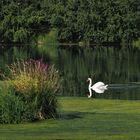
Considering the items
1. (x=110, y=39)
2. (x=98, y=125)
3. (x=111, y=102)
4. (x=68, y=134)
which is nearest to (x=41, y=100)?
(x=98, y=125)

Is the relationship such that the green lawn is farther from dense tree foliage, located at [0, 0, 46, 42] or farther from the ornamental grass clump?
dense tree foliage, located at [0, 0, 46, 42]

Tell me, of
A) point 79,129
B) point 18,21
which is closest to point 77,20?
point 18,21

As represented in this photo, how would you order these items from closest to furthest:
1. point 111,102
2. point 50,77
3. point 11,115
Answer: point 11,115
point 50,77
point 111,102

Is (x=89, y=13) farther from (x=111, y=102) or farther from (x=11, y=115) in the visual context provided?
(x=11, y=115)

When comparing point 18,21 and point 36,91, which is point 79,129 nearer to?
point 36,91

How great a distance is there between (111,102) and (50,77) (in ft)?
21.3

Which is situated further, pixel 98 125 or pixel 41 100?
pixel 41 100

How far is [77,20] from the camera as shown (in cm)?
9669

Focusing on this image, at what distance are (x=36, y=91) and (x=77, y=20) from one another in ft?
269

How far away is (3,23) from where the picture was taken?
9900 cm

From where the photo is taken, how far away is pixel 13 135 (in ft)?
37.5

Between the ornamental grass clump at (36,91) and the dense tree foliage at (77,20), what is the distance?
3069 inches

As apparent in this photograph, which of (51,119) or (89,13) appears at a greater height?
(89,13)

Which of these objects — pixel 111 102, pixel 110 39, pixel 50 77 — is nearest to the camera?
pixel 50 77
